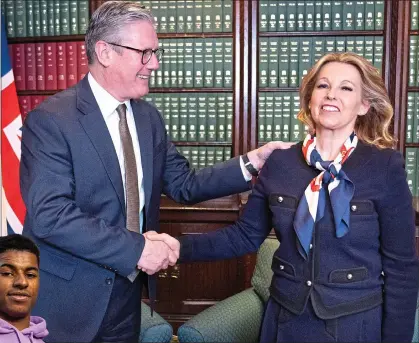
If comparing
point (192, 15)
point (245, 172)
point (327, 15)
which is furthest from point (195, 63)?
point (245, 172)

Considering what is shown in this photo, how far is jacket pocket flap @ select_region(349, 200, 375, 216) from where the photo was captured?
1.55 m

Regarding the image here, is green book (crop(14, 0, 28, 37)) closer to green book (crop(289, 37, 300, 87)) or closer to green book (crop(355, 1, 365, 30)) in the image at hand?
green book (crop(289, 37, 300, 87))

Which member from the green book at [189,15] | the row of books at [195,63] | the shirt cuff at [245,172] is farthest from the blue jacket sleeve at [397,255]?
the green book at [189,15]

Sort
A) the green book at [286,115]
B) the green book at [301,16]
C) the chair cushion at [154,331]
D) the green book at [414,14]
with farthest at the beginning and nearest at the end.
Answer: the green book at [286,115] < the green book at [301,16] < the green book at [414,14] < the chair cushion at [154,331]

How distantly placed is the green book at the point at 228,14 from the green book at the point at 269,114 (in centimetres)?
47

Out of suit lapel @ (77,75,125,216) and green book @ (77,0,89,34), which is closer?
suit lapel @ (77,75,125,216)

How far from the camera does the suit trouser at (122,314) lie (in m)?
1.77

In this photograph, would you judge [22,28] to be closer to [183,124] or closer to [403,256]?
[183,124]

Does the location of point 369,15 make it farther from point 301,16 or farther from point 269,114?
point 269,114

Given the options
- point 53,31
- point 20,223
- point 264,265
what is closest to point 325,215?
point 264,265

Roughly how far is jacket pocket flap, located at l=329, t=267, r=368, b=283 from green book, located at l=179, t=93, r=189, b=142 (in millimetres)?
2317

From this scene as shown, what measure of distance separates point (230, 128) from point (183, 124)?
0.30 meters

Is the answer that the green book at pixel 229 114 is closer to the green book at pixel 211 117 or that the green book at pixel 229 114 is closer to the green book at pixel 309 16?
the green book at pixel 211 117

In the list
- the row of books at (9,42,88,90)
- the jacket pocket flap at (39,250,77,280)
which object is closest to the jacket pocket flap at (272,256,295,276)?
the jacket pocket flap at (39,250,77,280)
